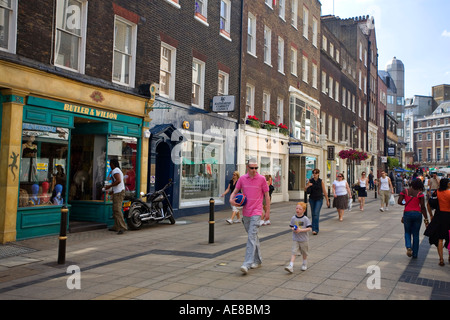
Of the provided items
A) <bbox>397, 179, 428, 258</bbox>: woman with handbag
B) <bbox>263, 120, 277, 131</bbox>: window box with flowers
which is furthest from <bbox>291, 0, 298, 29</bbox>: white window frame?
<bbox>397, 179, 428, 258</bbox>: woman with handbag

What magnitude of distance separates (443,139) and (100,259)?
10780 centimetres

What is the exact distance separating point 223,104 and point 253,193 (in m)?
10.1

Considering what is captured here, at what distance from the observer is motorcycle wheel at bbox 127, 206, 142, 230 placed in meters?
11.3

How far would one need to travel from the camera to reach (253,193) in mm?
6832

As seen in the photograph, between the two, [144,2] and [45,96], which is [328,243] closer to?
[45,96]

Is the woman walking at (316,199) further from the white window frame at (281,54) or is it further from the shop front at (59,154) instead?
the white window frame at (281,54)

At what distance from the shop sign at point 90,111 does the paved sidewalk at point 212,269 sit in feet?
10.8

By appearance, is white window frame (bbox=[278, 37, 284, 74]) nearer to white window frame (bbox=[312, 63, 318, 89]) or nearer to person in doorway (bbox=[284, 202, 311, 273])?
white window frame (bbox=[312, 63, 318, 89])

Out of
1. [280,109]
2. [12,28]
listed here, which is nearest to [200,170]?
[12,28]

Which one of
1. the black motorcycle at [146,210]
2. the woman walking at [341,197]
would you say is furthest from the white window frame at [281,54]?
the black motorcycle at [146,210]

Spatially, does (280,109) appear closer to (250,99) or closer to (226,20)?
(250,99)

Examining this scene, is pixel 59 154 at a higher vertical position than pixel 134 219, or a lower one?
higher

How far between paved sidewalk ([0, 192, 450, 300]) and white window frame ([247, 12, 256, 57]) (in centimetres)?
1247
